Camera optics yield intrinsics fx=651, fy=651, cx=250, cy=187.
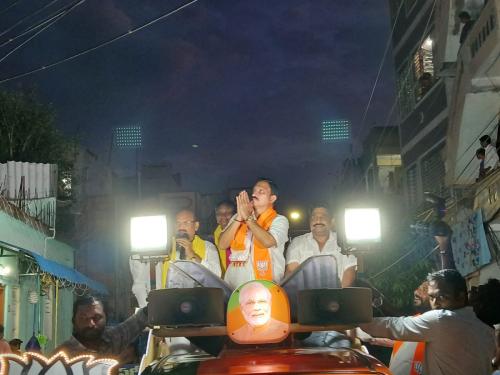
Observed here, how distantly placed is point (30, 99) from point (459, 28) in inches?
564

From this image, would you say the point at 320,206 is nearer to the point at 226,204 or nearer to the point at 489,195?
the point at 226,204

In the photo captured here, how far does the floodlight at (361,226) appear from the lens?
18.1 feet

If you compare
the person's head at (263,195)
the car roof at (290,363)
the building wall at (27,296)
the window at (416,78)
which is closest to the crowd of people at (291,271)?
the person's head at (263,195)

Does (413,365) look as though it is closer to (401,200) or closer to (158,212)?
(158,212)

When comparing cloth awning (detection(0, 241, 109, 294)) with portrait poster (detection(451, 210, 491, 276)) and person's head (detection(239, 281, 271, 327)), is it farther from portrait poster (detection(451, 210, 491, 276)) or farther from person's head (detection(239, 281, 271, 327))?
person's head (detection(239, 281, 271, 327))

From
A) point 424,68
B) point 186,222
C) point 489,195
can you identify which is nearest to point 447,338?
point 186,222

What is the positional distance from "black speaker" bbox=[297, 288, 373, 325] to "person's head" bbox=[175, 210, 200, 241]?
2.19 meters

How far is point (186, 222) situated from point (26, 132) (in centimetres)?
1726

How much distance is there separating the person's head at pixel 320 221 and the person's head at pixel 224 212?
0.91 m

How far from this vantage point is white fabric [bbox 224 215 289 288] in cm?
596

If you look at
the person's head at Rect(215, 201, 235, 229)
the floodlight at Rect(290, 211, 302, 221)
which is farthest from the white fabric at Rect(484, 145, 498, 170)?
the person's head at Rect(215, 201, 235, 229)

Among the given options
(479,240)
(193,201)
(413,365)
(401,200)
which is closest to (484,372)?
(413,365)

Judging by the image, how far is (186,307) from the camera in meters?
4.43

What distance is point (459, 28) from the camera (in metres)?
16.7
